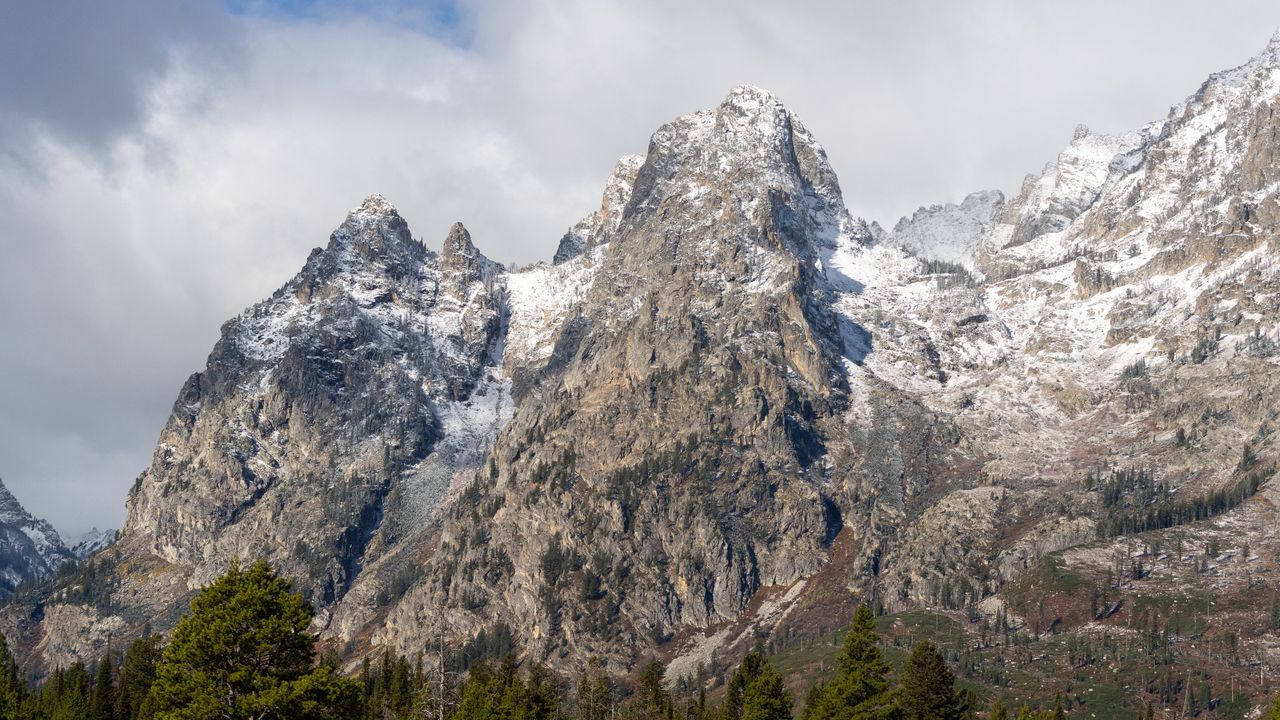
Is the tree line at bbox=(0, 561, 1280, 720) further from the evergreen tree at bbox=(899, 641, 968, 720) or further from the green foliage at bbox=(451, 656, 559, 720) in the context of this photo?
the green foliage at bbox=(451, 656, 559, 720)

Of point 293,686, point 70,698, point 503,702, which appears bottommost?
point 503,702

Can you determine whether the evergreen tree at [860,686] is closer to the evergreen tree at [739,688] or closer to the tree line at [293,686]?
the tree line at [293,686]

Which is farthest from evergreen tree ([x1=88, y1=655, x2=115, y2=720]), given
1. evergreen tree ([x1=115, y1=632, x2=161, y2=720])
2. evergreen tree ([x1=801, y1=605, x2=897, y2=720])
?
evergreen tree ([x1=801, y1=605, x2=897, y2=720])

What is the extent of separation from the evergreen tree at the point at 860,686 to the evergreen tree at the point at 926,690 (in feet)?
12.9

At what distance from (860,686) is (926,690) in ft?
29.4

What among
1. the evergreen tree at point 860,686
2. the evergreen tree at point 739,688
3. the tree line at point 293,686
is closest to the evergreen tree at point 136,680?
the tree line at point 293,686

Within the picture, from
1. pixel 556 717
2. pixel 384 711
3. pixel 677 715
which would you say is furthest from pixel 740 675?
pixel 384 711

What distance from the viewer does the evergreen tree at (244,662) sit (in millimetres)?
68812

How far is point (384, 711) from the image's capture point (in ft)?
606

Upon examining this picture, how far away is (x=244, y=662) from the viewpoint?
7000 cm

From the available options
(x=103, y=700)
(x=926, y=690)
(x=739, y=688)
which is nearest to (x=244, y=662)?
(x=926, y=690)

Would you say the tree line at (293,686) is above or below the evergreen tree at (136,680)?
below

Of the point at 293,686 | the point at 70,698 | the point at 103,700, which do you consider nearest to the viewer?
the point at 293,686

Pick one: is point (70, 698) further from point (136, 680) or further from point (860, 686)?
point (860, 686)
